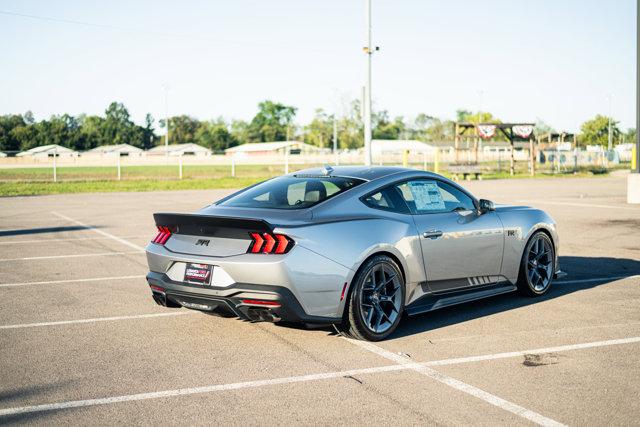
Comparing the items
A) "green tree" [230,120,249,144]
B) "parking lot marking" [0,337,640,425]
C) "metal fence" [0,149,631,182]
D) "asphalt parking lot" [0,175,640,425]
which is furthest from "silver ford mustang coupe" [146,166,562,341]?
"green tree" [230,120,249,144]

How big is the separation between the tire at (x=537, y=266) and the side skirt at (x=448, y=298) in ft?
1.14

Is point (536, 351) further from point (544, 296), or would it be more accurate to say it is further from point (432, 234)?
point (544, 296)

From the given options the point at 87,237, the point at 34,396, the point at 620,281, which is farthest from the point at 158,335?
the point at 87,237

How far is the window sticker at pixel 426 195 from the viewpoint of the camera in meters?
6.85

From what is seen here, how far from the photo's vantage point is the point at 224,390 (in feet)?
15.9

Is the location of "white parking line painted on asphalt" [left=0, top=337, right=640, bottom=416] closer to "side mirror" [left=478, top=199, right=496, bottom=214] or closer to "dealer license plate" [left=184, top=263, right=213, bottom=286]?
"dealer license plate" [left=184, top=263, right=213, bottom=286]

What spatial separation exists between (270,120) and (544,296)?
17239 centimetres

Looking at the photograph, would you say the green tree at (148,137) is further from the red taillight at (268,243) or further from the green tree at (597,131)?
the red taillight at (268,243)

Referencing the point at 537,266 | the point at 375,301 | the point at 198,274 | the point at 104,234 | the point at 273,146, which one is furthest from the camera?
the point at 273,146

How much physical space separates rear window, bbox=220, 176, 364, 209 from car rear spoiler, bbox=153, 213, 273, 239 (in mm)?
566

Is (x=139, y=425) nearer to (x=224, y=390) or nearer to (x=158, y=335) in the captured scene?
(x=224, y=390)

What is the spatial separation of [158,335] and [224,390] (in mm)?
1737

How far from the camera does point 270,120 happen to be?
178250mm

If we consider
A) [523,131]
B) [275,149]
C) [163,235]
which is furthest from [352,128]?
[163,235]
